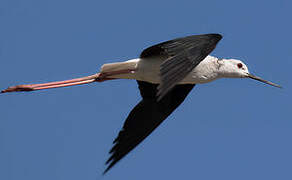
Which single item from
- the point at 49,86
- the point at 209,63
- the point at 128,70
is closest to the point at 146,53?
the point at 128,70

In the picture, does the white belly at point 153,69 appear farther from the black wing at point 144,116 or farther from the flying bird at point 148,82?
the black wing at point 144,116

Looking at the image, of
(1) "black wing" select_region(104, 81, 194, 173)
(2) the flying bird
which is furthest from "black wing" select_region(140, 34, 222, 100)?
Result: (1) "black wing" select_region(104, 81, 194, 173)

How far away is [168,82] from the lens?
595 centimetres

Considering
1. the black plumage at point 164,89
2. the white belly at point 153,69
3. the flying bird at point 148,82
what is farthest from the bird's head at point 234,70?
the black plumage at point 164,89

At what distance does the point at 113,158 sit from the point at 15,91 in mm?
1625

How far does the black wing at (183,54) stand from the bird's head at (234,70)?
1085 millimetres

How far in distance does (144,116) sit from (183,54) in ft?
5.99

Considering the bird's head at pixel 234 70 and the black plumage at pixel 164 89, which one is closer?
the black plumage at pixel 164 89

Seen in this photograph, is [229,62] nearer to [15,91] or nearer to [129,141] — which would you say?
[129,141]

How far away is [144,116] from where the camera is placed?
317 inches

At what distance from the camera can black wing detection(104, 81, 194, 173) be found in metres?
7.73

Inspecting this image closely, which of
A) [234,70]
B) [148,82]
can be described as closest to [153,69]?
[148,82]

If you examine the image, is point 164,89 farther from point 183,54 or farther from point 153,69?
point 153,69

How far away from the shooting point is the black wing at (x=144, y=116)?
773cm
